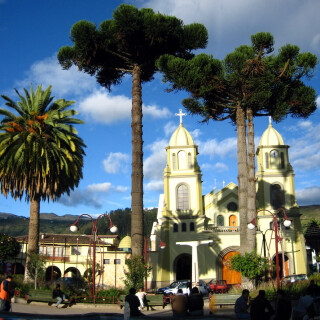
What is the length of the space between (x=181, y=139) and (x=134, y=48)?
20.8 m

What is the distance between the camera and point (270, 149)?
42750 mm

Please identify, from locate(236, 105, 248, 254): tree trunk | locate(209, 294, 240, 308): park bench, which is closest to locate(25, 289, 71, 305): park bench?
locate(209, 294, 240, 308): park bench

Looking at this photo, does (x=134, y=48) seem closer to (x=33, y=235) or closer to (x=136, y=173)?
(x=136, y=173)

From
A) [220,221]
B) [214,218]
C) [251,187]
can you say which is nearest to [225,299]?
[251,187]

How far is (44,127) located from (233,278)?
2314 cm

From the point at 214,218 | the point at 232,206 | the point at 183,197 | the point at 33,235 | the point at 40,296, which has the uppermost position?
the point at 183,197

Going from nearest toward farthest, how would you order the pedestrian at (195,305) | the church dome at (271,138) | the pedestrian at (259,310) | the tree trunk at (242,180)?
the pedestrian at (259,310) < the pedestrian at (195,305) < the tree trunk at (242,180) < the church dome at (271,138)

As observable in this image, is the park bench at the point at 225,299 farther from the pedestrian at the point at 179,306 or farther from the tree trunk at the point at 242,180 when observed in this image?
the pedestrian at the point at 179,306

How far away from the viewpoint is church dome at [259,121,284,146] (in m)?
42.8

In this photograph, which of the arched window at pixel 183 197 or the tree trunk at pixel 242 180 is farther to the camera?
the arched window at pixel 183 197

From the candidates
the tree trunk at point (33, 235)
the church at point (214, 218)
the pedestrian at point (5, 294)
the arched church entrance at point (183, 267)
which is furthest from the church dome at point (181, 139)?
the pedestrian at point (5, 294)

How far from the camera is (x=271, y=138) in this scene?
141 feet

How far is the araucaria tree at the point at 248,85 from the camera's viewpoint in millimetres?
24266

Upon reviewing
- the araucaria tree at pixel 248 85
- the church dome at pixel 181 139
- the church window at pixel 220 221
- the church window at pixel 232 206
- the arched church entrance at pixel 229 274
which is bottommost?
the arched church entrance at pixel 229 274
